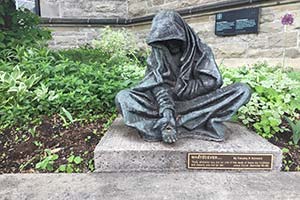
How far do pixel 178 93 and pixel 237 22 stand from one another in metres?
3.54

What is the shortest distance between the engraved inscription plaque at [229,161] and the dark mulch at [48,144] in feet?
2.25

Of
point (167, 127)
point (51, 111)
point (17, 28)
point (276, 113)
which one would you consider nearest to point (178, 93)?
point (167, 127)

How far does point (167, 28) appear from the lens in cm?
195

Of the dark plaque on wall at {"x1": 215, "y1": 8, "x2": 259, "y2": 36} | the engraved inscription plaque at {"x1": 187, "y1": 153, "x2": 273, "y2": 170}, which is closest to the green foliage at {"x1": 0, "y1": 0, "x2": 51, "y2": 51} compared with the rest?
the dark plaque on wall at {"x1": 215, "y1": 8, "x2": 259, "y2": 36}

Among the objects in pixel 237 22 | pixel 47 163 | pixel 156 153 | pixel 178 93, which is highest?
pixel 237 22

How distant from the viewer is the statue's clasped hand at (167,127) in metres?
1.86

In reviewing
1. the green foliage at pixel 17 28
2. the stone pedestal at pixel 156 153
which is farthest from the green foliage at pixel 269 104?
the green foliage at pixel 17 28

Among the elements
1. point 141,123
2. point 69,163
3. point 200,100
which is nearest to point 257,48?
point 200,100

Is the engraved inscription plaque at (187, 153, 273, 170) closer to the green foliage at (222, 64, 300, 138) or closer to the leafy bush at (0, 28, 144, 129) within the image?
the green foliage at (222, 64, 300, 138)

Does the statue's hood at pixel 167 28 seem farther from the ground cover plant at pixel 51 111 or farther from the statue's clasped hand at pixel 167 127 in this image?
the ground cover plant at pixel 51 111

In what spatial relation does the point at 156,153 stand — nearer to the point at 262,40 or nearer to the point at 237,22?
the point at 262,40

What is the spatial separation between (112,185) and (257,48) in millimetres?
4194

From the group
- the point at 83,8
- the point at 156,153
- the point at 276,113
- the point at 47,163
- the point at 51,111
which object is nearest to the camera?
the point at 156,153

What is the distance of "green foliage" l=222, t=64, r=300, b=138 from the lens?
233cm
